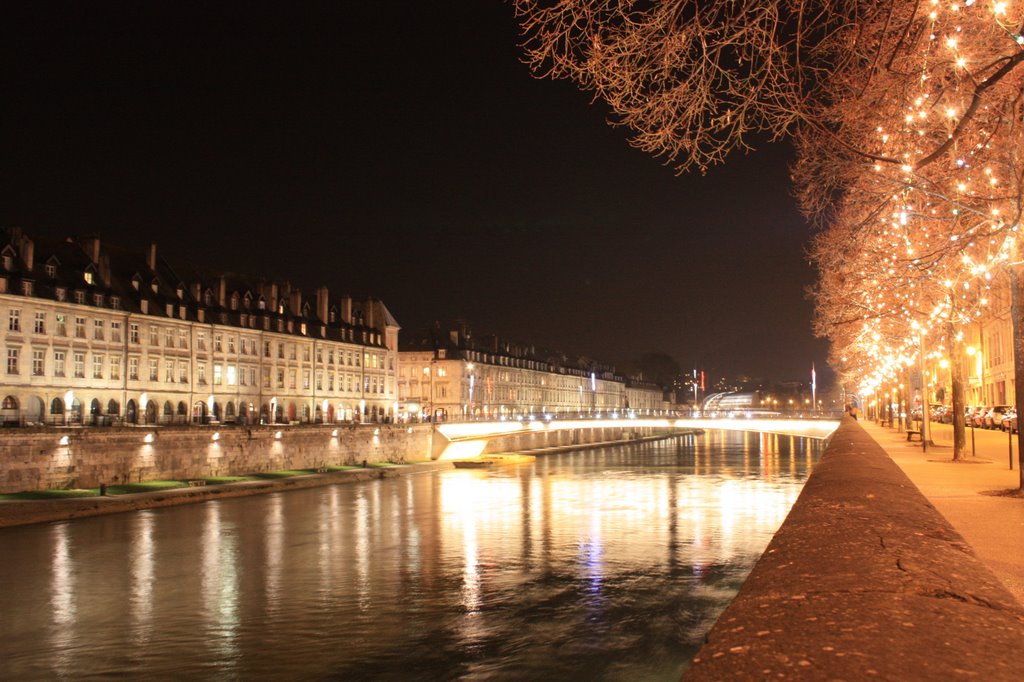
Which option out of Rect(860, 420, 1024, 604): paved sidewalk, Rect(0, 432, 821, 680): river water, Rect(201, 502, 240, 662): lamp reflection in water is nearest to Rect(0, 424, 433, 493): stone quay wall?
Rect(0, 432, 821, 680): river water

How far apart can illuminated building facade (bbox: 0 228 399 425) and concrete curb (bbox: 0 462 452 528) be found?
9.06 metres

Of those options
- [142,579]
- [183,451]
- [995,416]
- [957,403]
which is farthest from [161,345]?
[957,403]

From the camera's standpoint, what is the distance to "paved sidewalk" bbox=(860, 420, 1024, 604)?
9570 mm

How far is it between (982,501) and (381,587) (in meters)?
16.5

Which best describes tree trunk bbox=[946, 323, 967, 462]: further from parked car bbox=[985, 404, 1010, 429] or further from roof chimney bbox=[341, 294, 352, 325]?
roof chimney bbox=[341, 294, 352, 325]

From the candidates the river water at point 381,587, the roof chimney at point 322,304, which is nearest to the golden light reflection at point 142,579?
the river water at point 381,587

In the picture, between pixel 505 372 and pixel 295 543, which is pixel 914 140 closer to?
pixel 295 543

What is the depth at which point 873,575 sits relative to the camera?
16.7ft

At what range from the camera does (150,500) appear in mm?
45656

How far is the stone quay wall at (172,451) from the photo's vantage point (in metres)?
44.5

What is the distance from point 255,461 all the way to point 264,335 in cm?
1847

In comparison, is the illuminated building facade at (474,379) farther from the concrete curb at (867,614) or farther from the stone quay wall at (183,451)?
the concrete curb at (867,614)

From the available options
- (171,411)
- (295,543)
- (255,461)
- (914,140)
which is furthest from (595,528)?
(171,411)

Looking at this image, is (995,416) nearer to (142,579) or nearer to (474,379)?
(142,579)
